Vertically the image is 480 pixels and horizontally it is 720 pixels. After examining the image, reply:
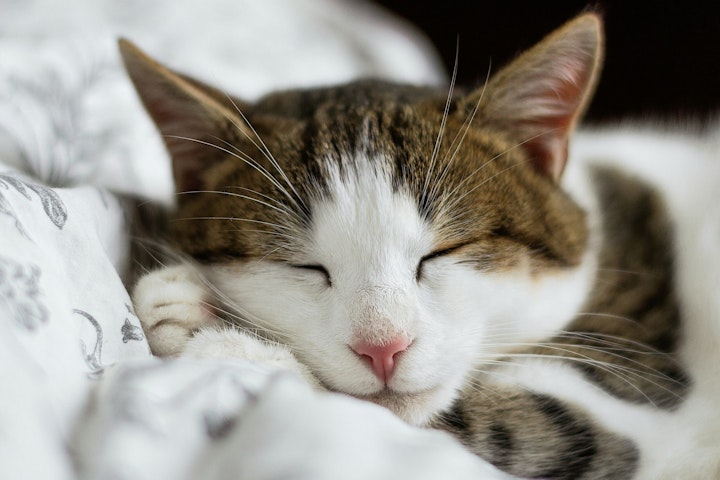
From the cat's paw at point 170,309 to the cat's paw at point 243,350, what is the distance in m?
0.02

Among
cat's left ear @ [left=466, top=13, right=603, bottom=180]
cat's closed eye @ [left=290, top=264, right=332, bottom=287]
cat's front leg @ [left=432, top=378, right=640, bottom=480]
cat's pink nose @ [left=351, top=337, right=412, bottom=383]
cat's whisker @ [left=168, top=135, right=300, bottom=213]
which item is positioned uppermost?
cat's left ear @ [left=466, top=13, right=603, bottom=180]

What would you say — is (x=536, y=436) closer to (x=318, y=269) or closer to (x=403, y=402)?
(x=403, y=402)

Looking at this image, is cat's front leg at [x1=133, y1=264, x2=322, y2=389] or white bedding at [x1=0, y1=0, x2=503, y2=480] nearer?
white bedding at [x1=0, y1=0, x2=503, y2=480]

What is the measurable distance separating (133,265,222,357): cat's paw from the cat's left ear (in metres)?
0.45

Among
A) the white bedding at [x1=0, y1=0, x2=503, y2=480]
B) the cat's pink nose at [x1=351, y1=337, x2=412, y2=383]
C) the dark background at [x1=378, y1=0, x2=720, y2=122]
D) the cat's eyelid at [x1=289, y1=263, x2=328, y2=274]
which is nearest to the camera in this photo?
the white bedding at [x1=0, y1=0, x2=503, y2=480]

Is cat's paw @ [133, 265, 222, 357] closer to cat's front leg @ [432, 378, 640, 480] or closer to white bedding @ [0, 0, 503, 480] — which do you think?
white bedding @ [0, 0, 503, 480]

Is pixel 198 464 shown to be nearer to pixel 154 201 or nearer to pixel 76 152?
pixel 154 201

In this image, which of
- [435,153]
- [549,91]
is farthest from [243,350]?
[549,91]

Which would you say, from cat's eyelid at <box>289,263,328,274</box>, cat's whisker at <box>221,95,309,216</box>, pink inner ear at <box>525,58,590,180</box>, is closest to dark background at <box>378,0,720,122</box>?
pink inner ear at <box>525,58,590,180</box>

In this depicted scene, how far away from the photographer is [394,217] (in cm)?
77

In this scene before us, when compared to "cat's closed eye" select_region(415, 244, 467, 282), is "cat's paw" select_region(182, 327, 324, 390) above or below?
below

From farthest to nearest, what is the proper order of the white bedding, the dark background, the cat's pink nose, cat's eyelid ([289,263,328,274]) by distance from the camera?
1. the dark background
2. cat's eyelid ([289,263,328,274])
3. the cat's pink nose
4. the white bedding

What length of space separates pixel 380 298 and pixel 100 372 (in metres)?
0.30

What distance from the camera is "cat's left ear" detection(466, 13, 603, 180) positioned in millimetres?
840
